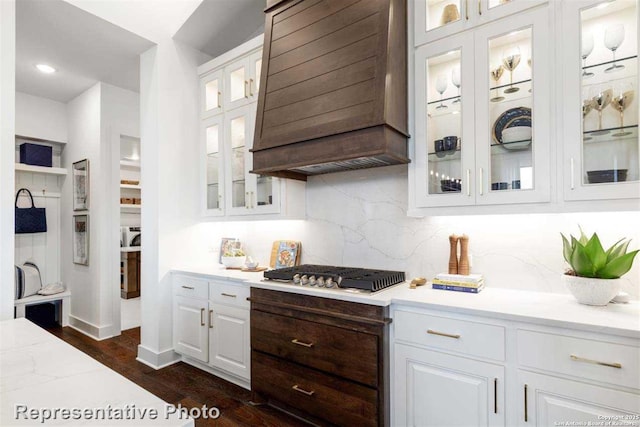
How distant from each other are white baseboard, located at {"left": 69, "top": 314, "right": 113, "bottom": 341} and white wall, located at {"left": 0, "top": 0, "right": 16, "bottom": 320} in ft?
6.47

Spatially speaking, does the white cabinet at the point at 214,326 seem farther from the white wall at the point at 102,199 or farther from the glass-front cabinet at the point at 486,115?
the glass-front cabinet at the point at 486,115

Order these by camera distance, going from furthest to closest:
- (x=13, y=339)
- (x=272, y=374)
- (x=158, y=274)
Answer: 1. (x=158, y=274)
2. (x=272, y=374)
3. (x=13, y=339)

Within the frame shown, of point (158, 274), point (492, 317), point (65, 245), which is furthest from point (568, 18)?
point (65, 245)

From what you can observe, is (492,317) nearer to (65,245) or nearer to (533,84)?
(533,84)

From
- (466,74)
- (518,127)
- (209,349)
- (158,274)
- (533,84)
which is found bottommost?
(209,349)

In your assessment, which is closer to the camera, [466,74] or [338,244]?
[466,74]

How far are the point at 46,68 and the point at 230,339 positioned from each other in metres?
3.50

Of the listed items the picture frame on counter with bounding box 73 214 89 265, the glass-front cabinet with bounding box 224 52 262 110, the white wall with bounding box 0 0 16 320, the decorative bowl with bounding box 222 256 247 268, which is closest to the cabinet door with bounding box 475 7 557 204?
the glass-front cabinet with bounding box 224 52 262 110

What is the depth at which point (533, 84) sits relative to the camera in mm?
1727

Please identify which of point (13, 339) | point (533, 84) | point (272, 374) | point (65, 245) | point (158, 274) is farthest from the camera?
point (65, 245)

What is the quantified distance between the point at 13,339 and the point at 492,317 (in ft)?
6.39

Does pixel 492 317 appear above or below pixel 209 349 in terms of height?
above

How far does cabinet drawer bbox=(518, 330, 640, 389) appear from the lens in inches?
51.8

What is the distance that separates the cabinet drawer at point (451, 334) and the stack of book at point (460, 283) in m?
0.34
